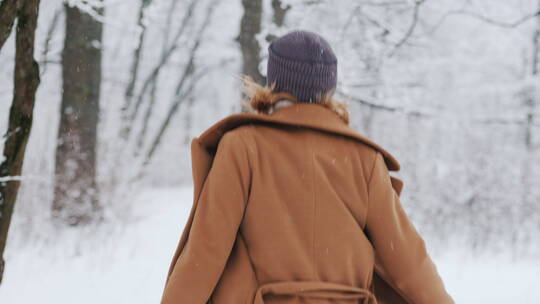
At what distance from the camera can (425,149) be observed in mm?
9812

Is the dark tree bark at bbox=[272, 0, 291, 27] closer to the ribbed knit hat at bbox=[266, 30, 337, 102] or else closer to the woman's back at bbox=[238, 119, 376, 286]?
the ribbed knit hat at bbox=[266, 30, 337, 102]

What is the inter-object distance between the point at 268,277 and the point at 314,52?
0.74 metres

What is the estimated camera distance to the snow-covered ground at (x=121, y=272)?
14.8 ft

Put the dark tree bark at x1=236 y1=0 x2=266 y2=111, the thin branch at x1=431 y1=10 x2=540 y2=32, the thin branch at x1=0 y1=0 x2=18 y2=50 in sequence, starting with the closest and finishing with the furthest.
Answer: the thin branch at x1=0 y1=0 x2=18 y2=50, the thin branch at x1=431 y1=10 x2=540 y2=32, the dark tree bark at x1=236 y1=0 x2=266 y2=111

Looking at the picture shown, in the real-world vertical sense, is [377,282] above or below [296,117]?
below

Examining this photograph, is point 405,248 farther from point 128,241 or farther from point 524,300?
point 128,241

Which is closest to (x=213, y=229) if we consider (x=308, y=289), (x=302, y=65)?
(x=308, y=289)

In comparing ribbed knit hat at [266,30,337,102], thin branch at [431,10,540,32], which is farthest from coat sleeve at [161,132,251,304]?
thin branch at [431,10,540,32]

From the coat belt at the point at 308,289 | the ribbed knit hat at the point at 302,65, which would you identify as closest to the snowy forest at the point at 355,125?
the ribbed knit hat at the point at 302,65

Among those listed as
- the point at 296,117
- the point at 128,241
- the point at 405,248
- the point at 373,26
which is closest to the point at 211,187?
the point at 296,117

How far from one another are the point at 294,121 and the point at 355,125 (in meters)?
11.0

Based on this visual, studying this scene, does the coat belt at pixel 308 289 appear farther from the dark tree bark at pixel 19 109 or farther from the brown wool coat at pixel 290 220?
the dark tree bark at pixel 19 109

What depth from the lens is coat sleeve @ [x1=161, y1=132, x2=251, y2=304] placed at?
157cm

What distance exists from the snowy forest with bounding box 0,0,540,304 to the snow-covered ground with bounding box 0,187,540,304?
2 cm
